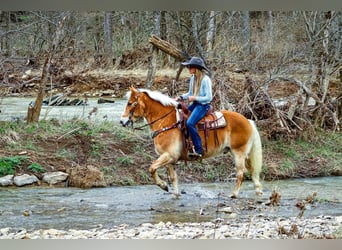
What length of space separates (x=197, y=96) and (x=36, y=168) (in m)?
1.70

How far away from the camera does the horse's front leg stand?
6.27 metres

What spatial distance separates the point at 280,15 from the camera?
6.80m

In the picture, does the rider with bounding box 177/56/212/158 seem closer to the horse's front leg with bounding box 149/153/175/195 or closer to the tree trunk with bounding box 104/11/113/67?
the horse's front leg with bounding box 149/153/175/195

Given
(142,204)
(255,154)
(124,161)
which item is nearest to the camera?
(142,204)

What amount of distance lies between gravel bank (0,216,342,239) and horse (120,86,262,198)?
435 mm

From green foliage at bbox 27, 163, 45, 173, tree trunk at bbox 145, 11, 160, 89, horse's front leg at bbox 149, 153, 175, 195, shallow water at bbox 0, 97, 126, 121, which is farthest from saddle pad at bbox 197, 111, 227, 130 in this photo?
green foliage at bbox 27, 163, 45, 173

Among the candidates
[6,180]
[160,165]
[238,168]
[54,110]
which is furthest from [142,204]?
[54,110]

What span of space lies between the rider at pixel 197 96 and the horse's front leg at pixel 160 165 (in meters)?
0.22

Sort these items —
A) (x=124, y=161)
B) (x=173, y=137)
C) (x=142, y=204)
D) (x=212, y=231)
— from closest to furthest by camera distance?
(x=212, y=231)
(x=142, y=204)
(x=173, y=137)
(x=124, y=161)

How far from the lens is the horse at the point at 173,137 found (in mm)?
6316

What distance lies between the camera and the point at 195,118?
6312mm

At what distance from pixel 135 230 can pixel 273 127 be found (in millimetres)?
1890

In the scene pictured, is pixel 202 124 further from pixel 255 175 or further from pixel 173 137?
pixel 255 175

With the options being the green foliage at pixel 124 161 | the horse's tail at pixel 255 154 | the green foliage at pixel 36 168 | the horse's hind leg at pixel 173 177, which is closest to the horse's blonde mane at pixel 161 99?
the horse's hind leg at pixel 173 177
